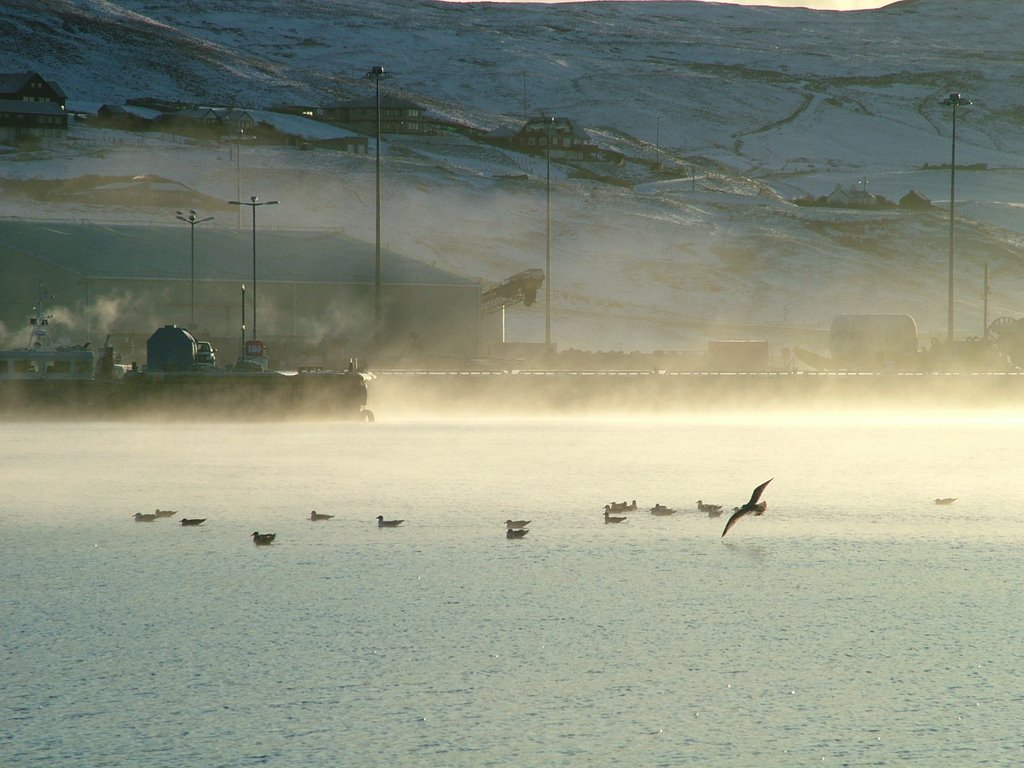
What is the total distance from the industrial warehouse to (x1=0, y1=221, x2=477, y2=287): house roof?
131 mm

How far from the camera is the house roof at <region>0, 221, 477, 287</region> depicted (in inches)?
3885

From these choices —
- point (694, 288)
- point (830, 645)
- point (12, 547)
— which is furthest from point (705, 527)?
point (694, 288)

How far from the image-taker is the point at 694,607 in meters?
22.1

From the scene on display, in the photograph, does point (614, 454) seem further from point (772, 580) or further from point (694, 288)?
point (694, 288)

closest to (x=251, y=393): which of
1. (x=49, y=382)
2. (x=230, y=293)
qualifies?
(x=49, y=382)

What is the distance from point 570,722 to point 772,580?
9047 millimetres

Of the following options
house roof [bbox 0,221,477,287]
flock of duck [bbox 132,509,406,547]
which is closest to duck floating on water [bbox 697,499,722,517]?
flock of duck [bbox 132,509,406,547]

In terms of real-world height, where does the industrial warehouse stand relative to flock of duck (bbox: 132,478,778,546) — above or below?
above

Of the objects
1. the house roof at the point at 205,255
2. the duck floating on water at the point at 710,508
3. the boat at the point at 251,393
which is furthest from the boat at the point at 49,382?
the duck floating on water at the point at 710,508

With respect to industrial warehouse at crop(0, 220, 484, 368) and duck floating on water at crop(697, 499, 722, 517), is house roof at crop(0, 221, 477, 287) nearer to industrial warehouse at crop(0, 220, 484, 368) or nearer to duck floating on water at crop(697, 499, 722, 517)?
industrial warehouse at crop(0, 220, 484, 368)

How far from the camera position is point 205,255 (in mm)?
105250

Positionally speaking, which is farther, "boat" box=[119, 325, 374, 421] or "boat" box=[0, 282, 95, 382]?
"boat" box=[0, 282, 95, 382]

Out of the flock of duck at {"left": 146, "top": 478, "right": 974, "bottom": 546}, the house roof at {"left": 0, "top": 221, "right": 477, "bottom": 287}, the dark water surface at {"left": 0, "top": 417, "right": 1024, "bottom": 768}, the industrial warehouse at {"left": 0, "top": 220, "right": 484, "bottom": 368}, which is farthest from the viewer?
the house roof at {"left": 0, "top": 221, "right": 477, "bottom": 287}

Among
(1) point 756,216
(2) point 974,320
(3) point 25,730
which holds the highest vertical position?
(1) point 756,216
